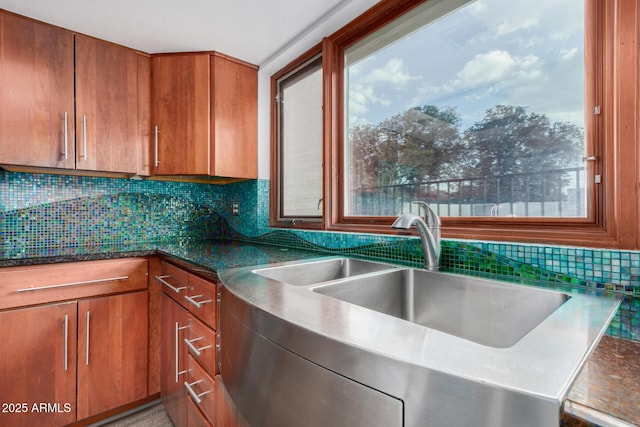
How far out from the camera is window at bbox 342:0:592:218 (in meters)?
0.99

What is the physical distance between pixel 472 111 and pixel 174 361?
6.24 feet

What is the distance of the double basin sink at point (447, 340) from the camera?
35cm

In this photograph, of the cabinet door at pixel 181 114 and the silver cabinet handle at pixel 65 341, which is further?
the cabinet door at pixel 181 114

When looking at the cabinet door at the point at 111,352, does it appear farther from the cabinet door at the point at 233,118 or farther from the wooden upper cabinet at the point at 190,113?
the cabinet door at the point at 233,118

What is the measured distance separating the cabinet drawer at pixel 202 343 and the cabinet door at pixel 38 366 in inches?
27.5

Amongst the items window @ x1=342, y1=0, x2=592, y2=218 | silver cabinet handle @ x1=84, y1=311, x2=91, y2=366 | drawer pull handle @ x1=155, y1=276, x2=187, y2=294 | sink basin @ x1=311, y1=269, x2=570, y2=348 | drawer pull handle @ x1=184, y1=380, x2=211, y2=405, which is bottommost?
drawer pull handle @ x1=184, y1=380, x2=211, y2=405

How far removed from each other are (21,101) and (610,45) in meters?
2.61

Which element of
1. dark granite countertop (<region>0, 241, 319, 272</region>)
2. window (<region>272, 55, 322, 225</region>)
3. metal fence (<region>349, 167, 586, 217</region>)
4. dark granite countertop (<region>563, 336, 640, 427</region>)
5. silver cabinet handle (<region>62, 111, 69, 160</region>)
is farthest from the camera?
window (<region>272, 55, 322, 225</region>)

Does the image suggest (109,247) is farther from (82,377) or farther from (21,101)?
(21,101)

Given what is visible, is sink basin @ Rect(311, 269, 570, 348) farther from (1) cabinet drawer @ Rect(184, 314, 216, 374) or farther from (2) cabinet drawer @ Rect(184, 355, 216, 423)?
(2) cabinet drawer @ Rect(184, 355, 216, 423)

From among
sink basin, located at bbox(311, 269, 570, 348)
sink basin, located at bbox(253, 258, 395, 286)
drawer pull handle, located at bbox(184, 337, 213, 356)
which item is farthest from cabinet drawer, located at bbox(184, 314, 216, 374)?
sink basin, located at bbox(311, 269, 570, 348)

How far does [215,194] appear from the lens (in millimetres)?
2658

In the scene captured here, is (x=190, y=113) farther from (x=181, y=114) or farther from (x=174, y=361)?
(x=174, y=361)

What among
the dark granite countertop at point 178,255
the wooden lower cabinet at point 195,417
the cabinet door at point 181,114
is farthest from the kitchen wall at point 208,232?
the wooden lower cabinet at point 195,417
